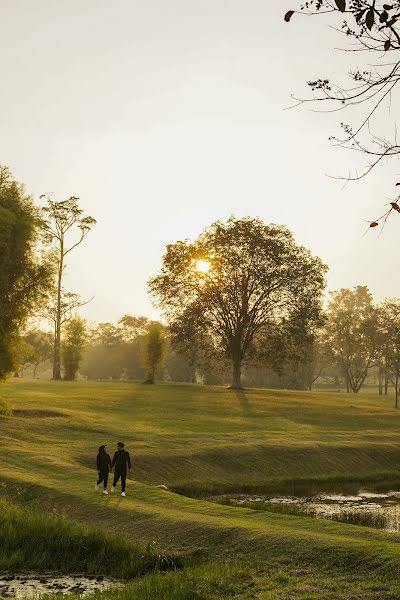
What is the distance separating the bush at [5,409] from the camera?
4631 centimetres

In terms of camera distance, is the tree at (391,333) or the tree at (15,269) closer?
the tree at (15,269)

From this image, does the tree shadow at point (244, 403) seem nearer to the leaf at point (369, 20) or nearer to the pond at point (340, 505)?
the pond at point (340, 505)

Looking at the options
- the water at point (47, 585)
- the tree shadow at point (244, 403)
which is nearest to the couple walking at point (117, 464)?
the water at point (47, 585)

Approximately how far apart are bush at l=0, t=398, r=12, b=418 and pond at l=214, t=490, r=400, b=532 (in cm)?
1827

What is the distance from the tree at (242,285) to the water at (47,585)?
214 feet

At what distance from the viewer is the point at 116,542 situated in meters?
20.1

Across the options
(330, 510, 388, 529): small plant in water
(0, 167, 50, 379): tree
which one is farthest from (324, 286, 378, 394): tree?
(330, 510, 388, 529): small plant in water

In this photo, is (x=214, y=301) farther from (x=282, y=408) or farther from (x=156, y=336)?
(x=282, y=408)

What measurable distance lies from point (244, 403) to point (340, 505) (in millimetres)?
37130

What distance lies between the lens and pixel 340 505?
33.4 metres

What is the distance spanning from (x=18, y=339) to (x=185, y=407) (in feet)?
65.4

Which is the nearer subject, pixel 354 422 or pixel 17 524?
pixel 17 524

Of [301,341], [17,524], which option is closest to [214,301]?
[301,341]

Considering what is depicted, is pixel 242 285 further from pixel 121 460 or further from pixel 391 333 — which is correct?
pixel 121 460
